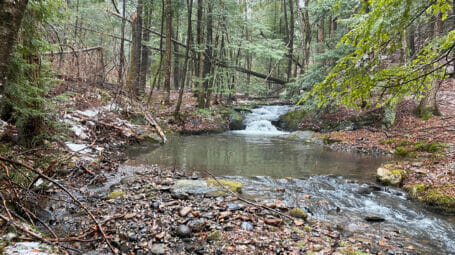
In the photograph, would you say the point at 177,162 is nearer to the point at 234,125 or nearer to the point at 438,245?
the point at 438,245

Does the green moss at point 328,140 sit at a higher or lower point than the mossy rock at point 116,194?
higher

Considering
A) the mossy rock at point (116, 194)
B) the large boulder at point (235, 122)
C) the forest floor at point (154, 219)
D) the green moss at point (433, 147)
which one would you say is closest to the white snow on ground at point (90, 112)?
the forest floor at point (154, 219)

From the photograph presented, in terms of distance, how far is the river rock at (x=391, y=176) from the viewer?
253 inches

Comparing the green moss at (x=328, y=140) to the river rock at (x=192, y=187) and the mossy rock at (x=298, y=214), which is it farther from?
the river rock at (x=192, y=187)

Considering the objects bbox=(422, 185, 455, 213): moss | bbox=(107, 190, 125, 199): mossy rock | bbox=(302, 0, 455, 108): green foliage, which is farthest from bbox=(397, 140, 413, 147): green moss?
bbox=(107, 190, 125, 199): mossy rock

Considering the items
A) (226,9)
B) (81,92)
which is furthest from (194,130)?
(226,9)

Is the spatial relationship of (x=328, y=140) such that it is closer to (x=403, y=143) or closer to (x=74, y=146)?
(x=403, y=143)

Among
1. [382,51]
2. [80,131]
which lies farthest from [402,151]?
[80,131]

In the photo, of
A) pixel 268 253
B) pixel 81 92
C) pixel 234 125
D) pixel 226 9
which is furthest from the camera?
pixel 234 125

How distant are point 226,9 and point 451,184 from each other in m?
14.1

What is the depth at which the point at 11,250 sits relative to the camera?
1.99 metres

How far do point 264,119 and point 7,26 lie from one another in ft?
56.2

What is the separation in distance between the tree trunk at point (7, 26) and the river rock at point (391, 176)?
787 centimetres

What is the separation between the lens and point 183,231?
11.2 feet
